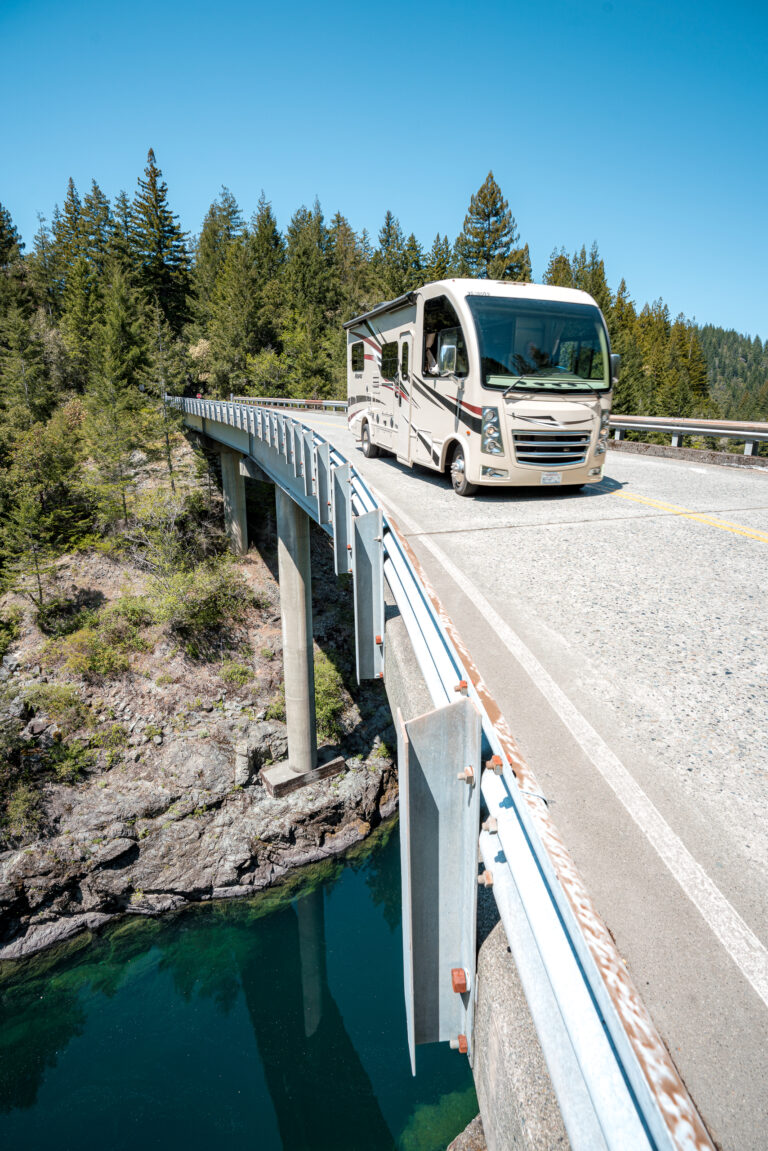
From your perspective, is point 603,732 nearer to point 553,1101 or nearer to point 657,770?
point 657,770

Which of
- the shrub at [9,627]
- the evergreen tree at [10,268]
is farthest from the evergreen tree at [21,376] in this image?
the shrub at [9,627]

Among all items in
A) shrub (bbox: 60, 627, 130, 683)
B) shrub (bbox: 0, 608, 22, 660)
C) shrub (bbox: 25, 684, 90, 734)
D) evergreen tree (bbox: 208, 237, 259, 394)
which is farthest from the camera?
evergreen tree (bbox: 208, 237, 259, 394)

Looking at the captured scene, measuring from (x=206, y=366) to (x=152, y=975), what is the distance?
4369 cm

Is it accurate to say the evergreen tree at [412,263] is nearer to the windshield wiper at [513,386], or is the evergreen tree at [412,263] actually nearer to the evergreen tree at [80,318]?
the evergreen tree at [80,318]

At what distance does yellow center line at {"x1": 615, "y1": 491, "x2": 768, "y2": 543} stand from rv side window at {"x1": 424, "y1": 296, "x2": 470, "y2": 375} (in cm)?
337

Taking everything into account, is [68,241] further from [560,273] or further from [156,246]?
[560,273]

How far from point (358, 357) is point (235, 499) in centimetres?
1413

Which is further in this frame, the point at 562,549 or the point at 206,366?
the point at 206,366

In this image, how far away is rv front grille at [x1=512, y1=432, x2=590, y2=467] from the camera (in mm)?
8938

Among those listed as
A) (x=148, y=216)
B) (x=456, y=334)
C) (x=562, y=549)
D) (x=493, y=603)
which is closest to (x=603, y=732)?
(x=493, y=603)

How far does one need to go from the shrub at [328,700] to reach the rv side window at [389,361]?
10.7 m

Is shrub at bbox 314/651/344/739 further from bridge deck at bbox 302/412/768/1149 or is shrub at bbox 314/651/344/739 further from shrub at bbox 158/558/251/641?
bridge deck at bbox 302/412/768/1149

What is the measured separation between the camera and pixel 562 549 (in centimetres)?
708

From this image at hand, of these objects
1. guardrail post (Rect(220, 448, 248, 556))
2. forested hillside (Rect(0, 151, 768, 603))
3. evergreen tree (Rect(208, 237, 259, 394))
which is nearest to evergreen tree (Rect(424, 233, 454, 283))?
forested hillside (Rect(0, 151, 768, 603))
